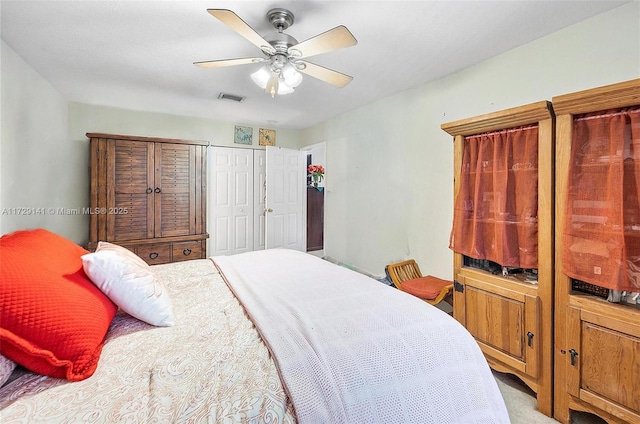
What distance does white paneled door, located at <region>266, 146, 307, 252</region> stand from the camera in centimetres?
445

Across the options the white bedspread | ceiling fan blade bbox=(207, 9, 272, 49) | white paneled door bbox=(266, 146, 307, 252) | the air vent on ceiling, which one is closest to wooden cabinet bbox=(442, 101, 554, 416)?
the white bedspread

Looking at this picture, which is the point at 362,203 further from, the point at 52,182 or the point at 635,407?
the point at 52,182

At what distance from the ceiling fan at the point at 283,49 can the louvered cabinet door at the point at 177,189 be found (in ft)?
5.79

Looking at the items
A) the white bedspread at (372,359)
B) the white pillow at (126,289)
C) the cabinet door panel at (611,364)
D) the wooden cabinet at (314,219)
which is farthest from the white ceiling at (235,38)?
the wooden cabinet at (314,219)

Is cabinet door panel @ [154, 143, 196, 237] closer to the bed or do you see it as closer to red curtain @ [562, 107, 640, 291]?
the bed

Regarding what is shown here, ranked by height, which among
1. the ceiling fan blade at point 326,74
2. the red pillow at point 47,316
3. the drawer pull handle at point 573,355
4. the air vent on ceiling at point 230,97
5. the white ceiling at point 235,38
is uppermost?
the air vent on ceiling at point 230,97

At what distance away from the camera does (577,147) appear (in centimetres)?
147

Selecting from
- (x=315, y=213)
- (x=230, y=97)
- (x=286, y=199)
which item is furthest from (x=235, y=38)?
(x=315, y=213)

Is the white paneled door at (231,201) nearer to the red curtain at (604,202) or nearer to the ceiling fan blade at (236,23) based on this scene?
the ceiling fan blade at (236,23)

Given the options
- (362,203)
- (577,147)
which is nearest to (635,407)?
(577,147)

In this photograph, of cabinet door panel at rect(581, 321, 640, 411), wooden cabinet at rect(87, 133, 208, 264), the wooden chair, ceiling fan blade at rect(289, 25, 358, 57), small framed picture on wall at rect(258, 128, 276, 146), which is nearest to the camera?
cabinet door panel at rect(581, 321, 640, 411)

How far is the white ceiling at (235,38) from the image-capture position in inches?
65.9

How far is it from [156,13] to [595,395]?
3.20 m

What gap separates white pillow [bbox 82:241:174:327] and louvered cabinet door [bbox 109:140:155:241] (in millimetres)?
2295
